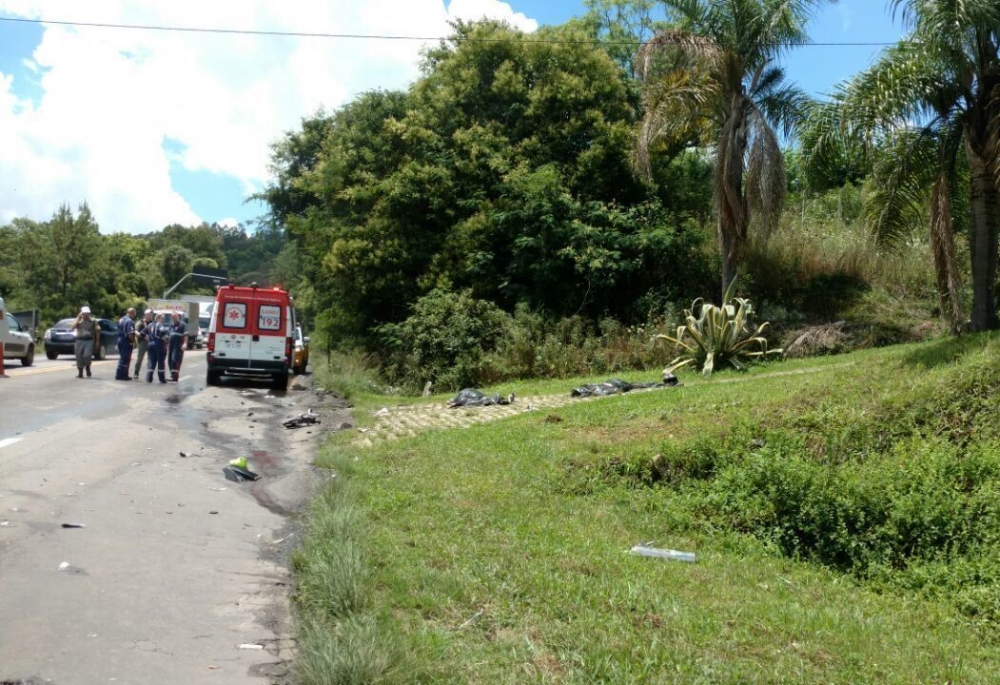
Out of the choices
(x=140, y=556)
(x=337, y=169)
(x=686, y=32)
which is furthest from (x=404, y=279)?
(x=140, y=556)

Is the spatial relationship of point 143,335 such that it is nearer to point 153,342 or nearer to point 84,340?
point 153,342

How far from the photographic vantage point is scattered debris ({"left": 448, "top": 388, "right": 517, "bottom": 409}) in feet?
53.0

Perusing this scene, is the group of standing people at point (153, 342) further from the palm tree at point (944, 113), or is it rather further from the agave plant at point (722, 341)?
the palm tree at point (944, 113)

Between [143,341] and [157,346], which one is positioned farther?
[143,341]

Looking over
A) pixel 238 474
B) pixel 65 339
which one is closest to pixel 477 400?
pixel 238 474

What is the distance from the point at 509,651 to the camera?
4844 mm

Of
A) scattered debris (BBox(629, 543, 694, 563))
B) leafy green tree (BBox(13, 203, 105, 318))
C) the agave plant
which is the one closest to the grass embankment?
scattered debris (BBox(629, 543, 694, 563))

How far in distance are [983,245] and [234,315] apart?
53.4 ft

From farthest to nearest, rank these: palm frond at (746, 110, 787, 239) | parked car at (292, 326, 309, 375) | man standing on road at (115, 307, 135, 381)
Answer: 1. parked car at (292, 326, 309, 375)
2. man standing on road at (115, 307, 135, 381)
3. palm frond at (746, 110, 787, 239)

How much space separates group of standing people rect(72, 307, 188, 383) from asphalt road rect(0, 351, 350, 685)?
6.64 m

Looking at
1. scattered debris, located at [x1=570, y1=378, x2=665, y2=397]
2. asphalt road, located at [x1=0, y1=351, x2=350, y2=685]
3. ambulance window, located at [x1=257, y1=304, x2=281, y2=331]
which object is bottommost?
asphalt road, located at [x1=0, y1=351, x2=350, y2=685]

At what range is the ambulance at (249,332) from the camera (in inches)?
858

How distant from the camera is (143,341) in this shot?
22891 mm

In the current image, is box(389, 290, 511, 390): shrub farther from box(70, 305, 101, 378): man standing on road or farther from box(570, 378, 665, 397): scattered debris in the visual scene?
box(70, 305, 101, 378): man standing on road
